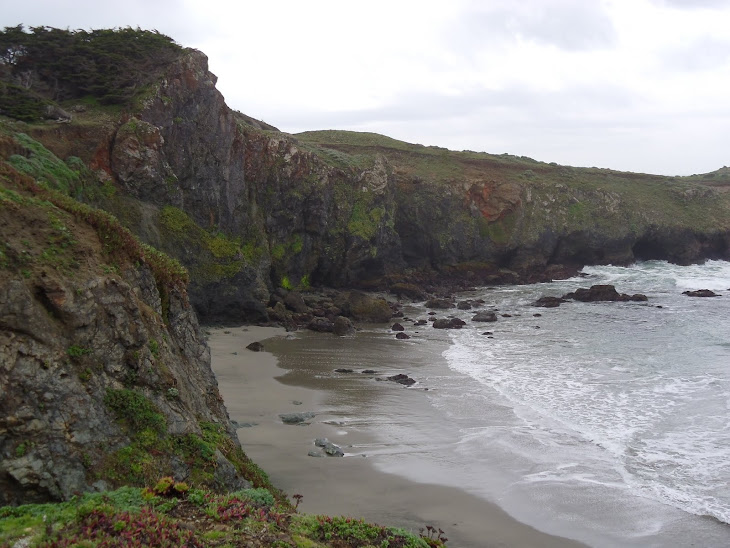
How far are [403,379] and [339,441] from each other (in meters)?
6.09

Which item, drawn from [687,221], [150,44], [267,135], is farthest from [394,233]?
[687,221]

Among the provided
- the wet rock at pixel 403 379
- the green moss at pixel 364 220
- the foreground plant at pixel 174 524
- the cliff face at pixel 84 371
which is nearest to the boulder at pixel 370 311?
the green moss at pixel 364 220

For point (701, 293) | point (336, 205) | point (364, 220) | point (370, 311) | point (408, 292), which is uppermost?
point (336, 205)

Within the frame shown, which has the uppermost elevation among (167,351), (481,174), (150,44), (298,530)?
(150,44)

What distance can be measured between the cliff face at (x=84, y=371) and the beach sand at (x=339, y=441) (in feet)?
7.22

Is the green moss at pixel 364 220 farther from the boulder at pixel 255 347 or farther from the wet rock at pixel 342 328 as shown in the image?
the boulder at pixel 255 347

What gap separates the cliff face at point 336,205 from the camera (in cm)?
2695

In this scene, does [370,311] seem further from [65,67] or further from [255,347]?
[65,67]

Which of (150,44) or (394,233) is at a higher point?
(150,44)

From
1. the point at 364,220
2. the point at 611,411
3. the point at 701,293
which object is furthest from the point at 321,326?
the point at 701,293

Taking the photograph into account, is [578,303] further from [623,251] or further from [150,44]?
[150,44]

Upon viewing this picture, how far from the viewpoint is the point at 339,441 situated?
1406cm

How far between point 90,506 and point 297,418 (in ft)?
29.7

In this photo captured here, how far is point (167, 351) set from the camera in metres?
10.0
